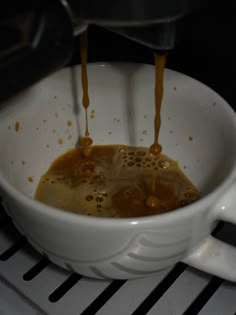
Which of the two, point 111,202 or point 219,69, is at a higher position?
point 219,69

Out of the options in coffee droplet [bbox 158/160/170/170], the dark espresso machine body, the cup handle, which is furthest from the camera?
coffee droplet [bbox 158/160/170/170]

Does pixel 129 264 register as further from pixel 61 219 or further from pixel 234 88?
pixel 234 88

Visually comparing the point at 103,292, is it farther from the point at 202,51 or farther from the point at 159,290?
the point at 202,51

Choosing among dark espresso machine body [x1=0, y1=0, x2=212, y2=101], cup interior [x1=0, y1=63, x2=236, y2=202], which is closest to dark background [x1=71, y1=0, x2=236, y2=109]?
cup interior [x1=0, y1=63, x2=236, y2=202]

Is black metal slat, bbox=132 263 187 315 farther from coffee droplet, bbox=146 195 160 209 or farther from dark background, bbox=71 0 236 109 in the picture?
dark background, bbox=71 0 236 109

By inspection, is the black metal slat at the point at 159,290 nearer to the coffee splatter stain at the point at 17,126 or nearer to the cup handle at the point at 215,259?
the cup handle at the point at 215,259

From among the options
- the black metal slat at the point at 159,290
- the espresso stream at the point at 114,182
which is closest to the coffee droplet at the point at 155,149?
the espresso stream at the point at 114,182

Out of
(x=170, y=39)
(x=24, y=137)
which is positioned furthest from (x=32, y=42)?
(x=24, y=137)
